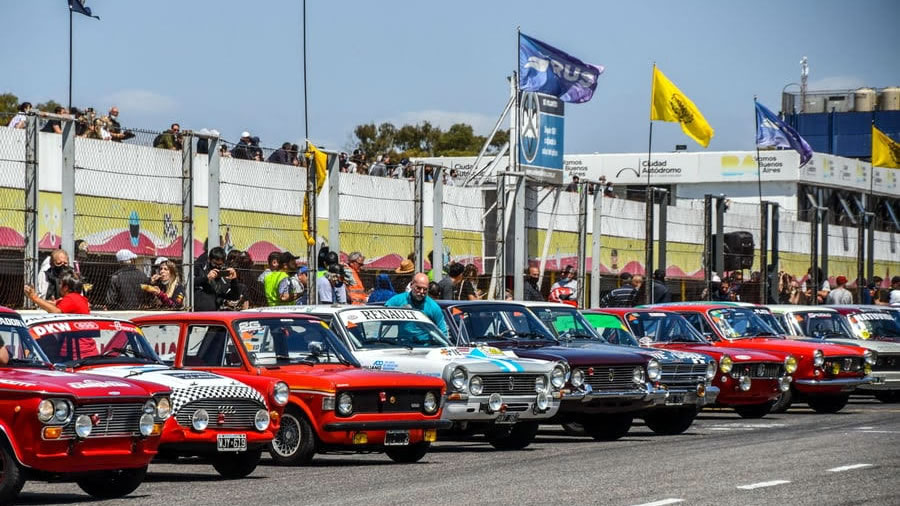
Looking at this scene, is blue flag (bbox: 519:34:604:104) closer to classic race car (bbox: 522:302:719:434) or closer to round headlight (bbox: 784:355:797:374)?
round headlight (bbox: 784:355:797:374)

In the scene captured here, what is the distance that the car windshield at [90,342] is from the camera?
12516mm

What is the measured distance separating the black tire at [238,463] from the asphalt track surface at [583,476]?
0.12 meters

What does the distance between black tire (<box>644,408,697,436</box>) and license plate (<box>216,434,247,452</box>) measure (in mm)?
7004

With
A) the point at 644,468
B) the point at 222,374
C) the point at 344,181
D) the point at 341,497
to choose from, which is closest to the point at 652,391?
the point at 644,468

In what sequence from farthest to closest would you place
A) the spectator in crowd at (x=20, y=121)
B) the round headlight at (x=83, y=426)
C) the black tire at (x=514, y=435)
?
the spectator in crowd at (x=20, y=121) < the black tire at (x=514, y=435) < the round headlight at (x=83, y=426)

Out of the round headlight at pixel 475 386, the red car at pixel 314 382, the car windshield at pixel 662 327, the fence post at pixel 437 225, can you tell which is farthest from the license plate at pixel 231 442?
the fence post at pixel 437 225

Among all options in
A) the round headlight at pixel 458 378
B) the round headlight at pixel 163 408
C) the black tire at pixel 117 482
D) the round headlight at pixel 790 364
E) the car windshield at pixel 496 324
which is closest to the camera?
the black tire at pixel 117 482

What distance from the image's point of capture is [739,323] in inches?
855

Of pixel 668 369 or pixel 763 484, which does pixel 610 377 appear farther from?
pixel 763 484

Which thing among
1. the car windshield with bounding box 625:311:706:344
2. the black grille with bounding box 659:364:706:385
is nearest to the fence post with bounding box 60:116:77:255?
the black grille with bounding box 659:364:706:385

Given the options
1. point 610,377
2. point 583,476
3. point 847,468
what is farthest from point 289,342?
point 847,468

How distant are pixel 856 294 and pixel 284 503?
3320 centimetres

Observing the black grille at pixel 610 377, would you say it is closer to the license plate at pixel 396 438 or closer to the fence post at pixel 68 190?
the license plate at pixel 396 438

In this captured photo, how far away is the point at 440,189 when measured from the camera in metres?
21.6
